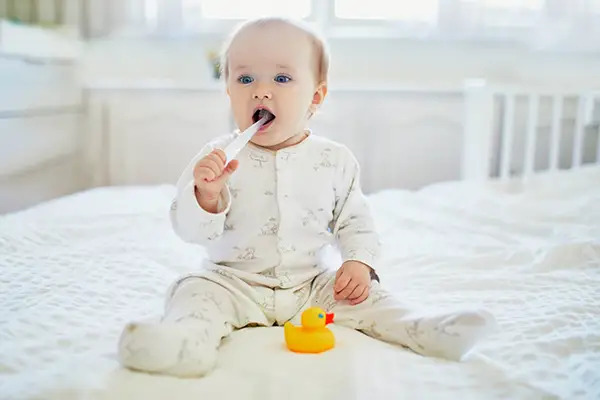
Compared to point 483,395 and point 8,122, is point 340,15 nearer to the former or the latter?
point 8,122

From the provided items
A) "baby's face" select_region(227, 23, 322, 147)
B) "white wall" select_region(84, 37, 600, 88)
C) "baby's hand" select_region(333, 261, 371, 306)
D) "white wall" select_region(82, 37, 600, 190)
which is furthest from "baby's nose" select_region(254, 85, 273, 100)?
"white wall" select_region(84, 37, 600, 88)

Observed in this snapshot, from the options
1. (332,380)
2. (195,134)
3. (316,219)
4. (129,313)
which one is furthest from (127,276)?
(195,134)

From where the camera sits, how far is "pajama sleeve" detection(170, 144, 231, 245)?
2.67ft

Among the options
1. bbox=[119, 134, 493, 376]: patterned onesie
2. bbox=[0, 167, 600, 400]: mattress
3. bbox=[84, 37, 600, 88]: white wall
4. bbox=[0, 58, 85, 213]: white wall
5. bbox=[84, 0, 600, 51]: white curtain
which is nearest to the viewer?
bbox=[0, 167, 600, 400]: mattress

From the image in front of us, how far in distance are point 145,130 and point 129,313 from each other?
4.50 ft

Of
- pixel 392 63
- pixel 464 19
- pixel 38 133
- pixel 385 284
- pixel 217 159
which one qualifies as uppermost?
pixel 464 19

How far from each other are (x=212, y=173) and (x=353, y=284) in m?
0.23

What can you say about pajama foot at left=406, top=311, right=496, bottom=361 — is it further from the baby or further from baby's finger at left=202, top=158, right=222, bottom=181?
baby's finger at left=202, top=158, right=222, bottom=181

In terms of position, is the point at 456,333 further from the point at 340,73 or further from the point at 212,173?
the point at 340,73

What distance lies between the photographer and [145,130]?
7.06 ft

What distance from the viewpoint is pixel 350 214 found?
94 centimetres

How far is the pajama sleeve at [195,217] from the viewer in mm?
812

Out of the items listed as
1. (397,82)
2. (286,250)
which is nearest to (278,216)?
(286,250)

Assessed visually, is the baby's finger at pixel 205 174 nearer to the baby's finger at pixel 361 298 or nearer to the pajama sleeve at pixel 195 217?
the pajama sleeve at pixel 195 217
